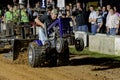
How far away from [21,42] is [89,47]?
4429 millimetres

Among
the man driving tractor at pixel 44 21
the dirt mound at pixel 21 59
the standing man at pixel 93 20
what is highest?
the man driving tractor at pixel 44 21

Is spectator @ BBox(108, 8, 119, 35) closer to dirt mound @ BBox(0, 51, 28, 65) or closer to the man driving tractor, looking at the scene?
dirt mound @ BBox(0, 51, 28, 65)

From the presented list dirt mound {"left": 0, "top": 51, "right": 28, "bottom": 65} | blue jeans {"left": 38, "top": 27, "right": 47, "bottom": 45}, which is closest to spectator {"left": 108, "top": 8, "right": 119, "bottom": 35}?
dirt mound {"left": 0, "top": 51, "right": 28, "bottom": 65}

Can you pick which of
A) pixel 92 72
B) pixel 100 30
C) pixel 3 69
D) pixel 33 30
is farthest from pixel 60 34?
pixel 100 30

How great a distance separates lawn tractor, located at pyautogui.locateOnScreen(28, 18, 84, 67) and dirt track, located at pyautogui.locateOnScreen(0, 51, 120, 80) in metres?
0.33

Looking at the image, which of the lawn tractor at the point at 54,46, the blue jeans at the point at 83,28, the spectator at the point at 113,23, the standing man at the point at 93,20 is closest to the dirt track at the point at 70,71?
the lawn tractor at the point at 54,46

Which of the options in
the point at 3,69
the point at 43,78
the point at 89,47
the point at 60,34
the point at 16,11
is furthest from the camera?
the point at 16,11

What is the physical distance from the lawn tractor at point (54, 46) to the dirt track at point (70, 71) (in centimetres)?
33

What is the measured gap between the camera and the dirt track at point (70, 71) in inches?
453

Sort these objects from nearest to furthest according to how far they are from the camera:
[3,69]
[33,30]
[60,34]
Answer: [60,34] < [3,69] < [33,30]

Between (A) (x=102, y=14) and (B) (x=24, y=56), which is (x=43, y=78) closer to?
(B) (x=24, y=56)

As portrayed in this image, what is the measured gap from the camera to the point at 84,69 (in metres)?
12.9

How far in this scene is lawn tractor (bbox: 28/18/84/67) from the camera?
1215 cm

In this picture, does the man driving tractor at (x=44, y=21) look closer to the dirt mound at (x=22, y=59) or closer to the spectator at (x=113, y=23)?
the dirt mound at (x=22, y=59)
